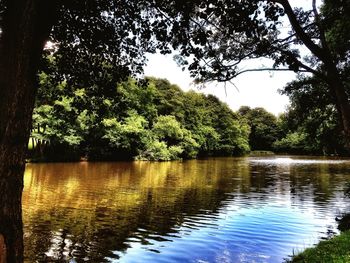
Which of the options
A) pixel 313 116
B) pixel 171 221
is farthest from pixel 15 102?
pixel 313 116

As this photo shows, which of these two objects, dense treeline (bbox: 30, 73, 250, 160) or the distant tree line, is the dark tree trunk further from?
dense treeline (bbox: 30, 73, 250, 160)

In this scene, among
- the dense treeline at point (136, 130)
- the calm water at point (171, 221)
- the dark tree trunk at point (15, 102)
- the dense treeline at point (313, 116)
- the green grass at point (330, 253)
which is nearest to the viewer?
the dark tree trunk at point (15, 102)

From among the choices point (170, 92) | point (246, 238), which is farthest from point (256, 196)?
point (170, 92)

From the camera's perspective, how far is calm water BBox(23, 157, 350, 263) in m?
11.5

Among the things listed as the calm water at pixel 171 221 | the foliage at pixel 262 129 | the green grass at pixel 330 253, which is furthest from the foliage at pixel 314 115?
the foliage at pixel 262 129

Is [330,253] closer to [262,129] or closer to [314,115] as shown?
[314,115]

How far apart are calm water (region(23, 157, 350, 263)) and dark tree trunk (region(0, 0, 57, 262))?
6.57 metres

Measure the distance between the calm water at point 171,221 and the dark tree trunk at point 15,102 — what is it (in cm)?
657

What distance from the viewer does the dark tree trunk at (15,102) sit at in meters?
4.43

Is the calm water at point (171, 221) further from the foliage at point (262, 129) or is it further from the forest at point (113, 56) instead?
the foliage at point (262, 129)

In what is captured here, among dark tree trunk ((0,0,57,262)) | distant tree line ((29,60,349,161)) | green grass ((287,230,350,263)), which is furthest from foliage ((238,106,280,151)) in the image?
dark tree trunk ((0,0,57,262))

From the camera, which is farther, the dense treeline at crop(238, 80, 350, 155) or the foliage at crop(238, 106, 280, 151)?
the foliage at crop(238, 106, 280, 151)

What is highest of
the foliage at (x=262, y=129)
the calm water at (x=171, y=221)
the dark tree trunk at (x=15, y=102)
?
the foliage at (x=262, y=129)

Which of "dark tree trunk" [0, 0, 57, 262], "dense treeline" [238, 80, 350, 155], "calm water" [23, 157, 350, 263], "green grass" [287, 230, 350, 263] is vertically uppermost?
"dense treeline" [238, 80, 350, 155]
